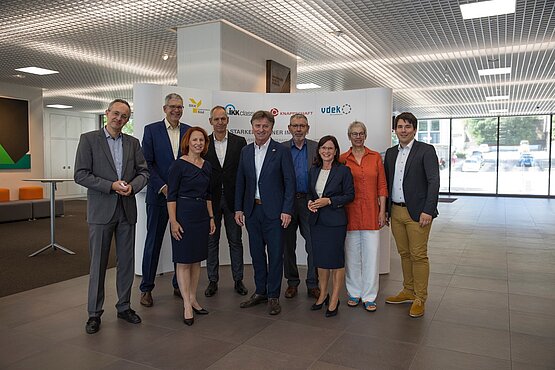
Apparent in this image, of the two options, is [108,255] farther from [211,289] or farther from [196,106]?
[196,106]

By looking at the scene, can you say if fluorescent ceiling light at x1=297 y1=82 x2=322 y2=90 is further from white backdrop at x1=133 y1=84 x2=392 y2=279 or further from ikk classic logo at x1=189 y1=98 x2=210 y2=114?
ikk classic logo at x1=189 y1=98 x2=210 y2=114

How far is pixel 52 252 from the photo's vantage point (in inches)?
261

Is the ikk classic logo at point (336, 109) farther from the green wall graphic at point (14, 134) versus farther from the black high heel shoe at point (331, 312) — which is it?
the green wall graphic at point (14, 134)

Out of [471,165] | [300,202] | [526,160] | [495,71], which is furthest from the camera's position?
[471,165]

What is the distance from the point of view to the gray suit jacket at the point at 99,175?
132 inches

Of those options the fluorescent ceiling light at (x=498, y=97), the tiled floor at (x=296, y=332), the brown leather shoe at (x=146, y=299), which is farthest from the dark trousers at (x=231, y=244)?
the fluorescent ceiling light at (x=498, y=97)

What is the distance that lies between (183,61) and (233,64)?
721 mm

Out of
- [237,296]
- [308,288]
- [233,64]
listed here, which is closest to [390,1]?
[233,64]

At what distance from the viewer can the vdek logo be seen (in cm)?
535

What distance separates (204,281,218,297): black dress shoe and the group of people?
0.01 metres

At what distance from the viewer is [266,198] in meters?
3.84

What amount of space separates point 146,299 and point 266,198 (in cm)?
147

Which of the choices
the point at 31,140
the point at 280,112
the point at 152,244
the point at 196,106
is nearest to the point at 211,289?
the point at 152,244

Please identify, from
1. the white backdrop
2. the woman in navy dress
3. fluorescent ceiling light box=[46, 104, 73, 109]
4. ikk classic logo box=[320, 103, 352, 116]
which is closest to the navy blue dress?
the woman in navy dress
